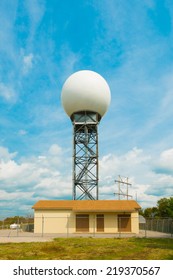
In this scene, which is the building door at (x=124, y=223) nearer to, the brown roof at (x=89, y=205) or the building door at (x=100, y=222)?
the brown roof at (x=89, y=205)

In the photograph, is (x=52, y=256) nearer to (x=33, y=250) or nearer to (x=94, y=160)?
(x=33, y=250)

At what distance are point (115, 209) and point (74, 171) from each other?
29.6 feet

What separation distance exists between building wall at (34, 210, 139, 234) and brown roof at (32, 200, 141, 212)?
530 mm

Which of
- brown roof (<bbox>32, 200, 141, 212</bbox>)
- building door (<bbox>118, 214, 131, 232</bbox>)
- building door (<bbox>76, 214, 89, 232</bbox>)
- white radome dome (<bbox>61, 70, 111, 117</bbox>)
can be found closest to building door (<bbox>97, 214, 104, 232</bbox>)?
brown roof (<bbox>32, 200, 141, 212</bbox>)

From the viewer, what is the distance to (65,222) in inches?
1308

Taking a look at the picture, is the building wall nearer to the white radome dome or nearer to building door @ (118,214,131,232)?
building door @ (118,214,131,232)

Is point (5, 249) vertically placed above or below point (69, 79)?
below

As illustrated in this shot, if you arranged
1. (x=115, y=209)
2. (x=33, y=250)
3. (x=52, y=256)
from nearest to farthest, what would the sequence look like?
(x=52, y=256)
(x=33, y=250)
(x=115, y=209)

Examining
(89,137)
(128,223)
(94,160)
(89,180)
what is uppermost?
(89,137)

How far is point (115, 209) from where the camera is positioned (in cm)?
3288

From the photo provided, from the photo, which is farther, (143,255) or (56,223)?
(56,223)

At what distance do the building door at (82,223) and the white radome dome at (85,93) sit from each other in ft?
43.7

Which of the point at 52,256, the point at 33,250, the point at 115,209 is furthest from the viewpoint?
the point at 115,209

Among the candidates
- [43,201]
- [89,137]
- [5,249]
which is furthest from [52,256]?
[89,137]
